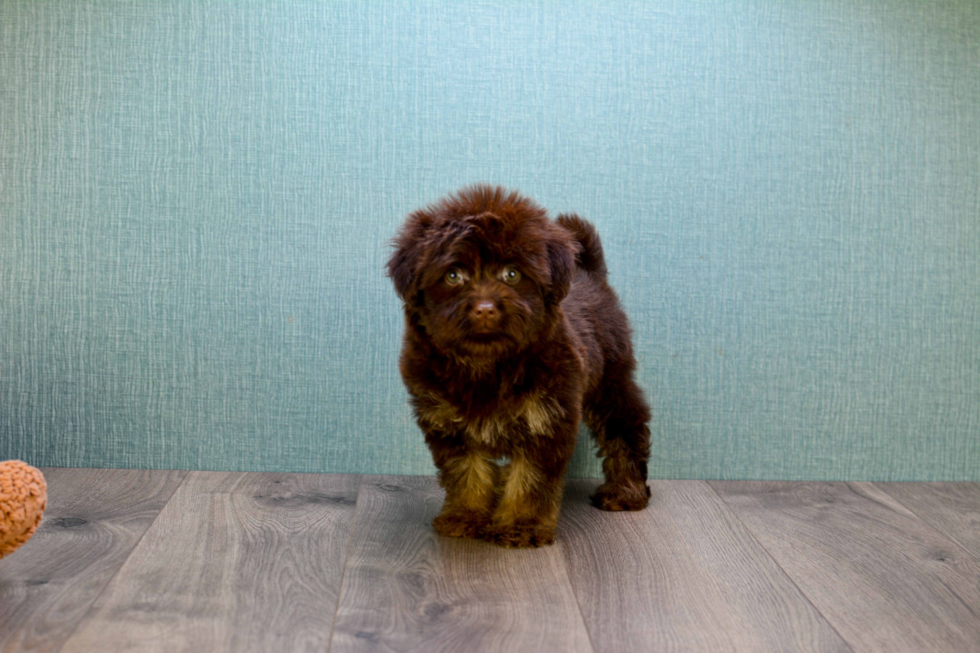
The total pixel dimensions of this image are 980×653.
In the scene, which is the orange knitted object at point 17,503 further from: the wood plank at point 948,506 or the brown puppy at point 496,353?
the wood plank at point 948,506

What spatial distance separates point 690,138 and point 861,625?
1.63m

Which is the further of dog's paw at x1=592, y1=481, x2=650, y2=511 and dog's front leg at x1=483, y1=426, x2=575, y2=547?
dog's paw at x1=592, y1=481, x2=650, y2=511

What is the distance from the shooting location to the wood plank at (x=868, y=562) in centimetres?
192

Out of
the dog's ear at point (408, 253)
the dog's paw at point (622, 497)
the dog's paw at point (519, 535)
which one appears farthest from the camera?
the dog's paw at point (622, 497)

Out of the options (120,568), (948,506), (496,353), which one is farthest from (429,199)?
(948,506)

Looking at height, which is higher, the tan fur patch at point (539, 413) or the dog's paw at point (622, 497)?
the tan fur patch at point (539, 413)

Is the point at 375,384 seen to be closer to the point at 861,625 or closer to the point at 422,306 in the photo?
the point at 422,306

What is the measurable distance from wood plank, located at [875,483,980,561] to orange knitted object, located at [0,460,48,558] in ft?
7.56

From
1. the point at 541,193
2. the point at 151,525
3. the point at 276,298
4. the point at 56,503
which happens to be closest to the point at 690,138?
the point at 541,193

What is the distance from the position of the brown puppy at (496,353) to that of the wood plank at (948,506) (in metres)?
1.10

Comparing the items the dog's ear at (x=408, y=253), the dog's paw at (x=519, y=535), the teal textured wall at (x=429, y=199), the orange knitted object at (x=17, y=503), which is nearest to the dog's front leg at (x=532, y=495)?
the dog's paw at (x=519, y=535)

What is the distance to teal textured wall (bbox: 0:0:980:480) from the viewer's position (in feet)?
9.40

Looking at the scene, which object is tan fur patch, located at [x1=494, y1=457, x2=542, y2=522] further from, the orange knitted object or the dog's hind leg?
the orange knitted object

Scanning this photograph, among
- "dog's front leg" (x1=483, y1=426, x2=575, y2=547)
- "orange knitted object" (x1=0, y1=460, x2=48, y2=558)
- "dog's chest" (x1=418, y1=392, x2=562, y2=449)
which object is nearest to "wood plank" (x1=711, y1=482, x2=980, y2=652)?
"dog's front leg" (x1=483, y1=426, x2=575, y2=547)
